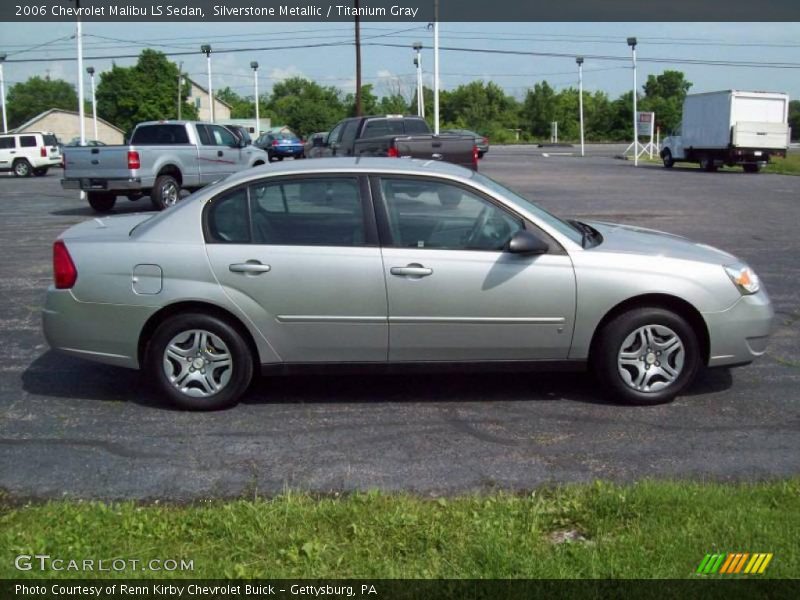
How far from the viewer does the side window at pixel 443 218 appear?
19.4 ft

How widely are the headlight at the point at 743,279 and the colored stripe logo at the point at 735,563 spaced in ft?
8.54

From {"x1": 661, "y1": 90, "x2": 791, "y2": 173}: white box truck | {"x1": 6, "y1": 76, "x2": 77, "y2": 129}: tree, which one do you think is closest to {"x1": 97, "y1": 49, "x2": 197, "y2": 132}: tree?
{"x1": 6, "y1": 76, "x2": 77, "y2": 129}: tree

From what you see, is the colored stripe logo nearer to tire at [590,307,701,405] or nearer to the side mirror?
tire at [590,307,701,405]

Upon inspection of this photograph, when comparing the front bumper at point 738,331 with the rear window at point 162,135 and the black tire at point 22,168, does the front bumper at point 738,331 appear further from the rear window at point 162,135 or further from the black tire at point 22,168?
the black tire at point 22,168

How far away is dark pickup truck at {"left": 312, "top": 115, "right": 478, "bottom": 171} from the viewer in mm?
18016

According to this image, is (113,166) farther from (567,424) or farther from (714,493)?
(714,493)

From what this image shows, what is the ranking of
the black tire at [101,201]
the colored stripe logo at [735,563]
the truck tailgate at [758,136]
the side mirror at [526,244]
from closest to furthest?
the colored stripe logo at [735,563], the side mirror at [526,244], the black tire at [101,201], the truck tailgate at [758,136]

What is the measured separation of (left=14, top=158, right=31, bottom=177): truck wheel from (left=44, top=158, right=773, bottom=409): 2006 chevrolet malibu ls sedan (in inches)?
1419

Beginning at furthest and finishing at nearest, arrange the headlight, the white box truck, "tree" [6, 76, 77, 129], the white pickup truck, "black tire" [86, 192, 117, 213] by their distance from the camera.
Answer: "tree" [6, 76, 77, 129]
the white box truck
"black tire" [86, 192, 117, 213]
the white pickup truck
the headlight

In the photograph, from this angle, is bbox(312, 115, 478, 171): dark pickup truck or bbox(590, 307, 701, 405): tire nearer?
bbox(590, 307, 701, 405): tire

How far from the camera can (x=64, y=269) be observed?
597cm

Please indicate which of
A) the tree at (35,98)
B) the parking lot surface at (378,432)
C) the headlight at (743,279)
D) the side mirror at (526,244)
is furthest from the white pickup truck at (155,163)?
the tree at (35,98)

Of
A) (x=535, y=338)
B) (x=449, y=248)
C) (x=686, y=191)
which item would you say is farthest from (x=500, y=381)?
(x=686, y=191)

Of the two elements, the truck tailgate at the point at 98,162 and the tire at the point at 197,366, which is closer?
the tire at the point at 197,366
